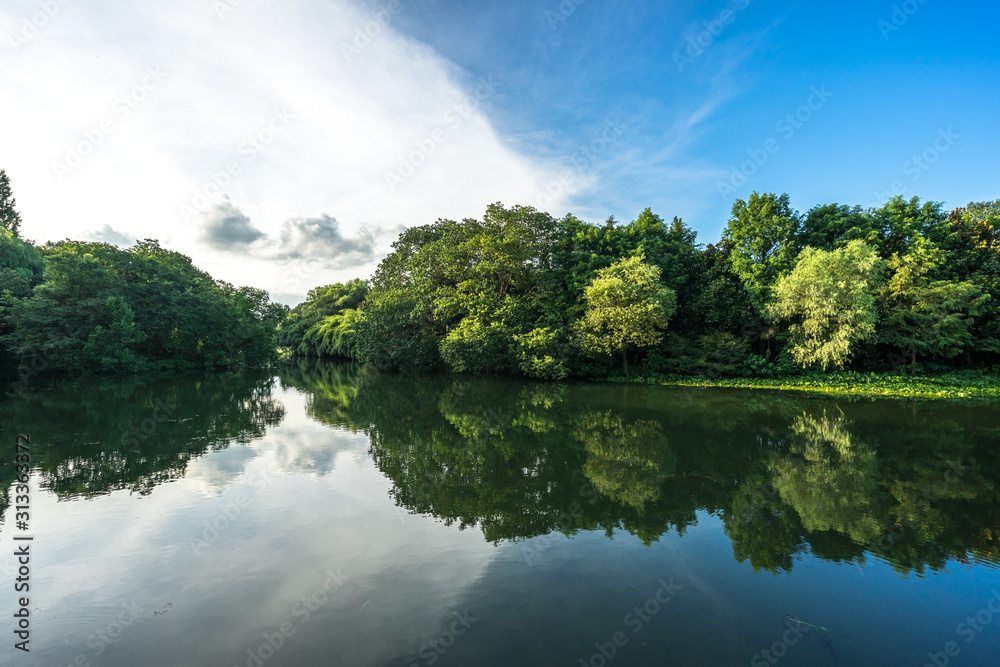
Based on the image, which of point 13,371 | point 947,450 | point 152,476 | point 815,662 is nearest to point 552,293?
point 947,450

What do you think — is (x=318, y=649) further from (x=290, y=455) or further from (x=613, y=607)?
(x=290, y=455)

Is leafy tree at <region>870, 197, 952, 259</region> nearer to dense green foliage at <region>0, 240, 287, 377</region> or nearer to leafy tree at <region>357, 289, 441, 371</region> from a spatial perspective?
leafy tree at <region>357, 289, 441, 371</region>

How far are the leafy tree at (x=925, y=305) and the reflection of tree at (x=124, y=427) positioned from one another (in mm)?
32461

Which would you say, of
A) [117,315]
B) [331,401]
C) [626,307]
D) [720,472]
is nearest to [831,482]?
[720,472]

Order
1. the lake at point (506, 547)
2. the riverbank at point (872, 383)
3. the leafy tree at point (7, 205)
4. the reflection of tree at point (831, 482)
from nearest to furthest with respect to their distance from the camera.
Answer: the lake at point (506, 547), the reflection of tree at point (831, 482), the riverbank at point (872, 383), the leafy tree at point (7, 205)

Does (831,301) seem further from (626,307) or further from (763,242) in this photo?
(626,307)

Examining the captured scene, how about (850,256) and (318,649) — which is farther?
(850,256)

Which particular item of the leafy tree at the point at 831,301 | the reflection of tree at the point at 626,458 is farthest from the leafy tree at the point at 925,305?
the reflection of tree at the point at 626,458

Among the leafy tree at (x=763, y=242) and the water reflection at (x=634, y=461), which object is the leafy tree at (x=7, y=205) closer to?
the water reflection at (x=634, y=461)

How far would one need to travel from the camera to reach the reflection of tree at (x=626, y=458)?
8.34 metres

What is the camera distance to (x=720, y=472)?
368 inches

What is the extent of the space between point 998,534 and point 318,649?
9580 mm

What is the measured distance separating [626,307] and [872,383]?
1352cm

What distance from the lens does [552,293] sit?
2961 cm
